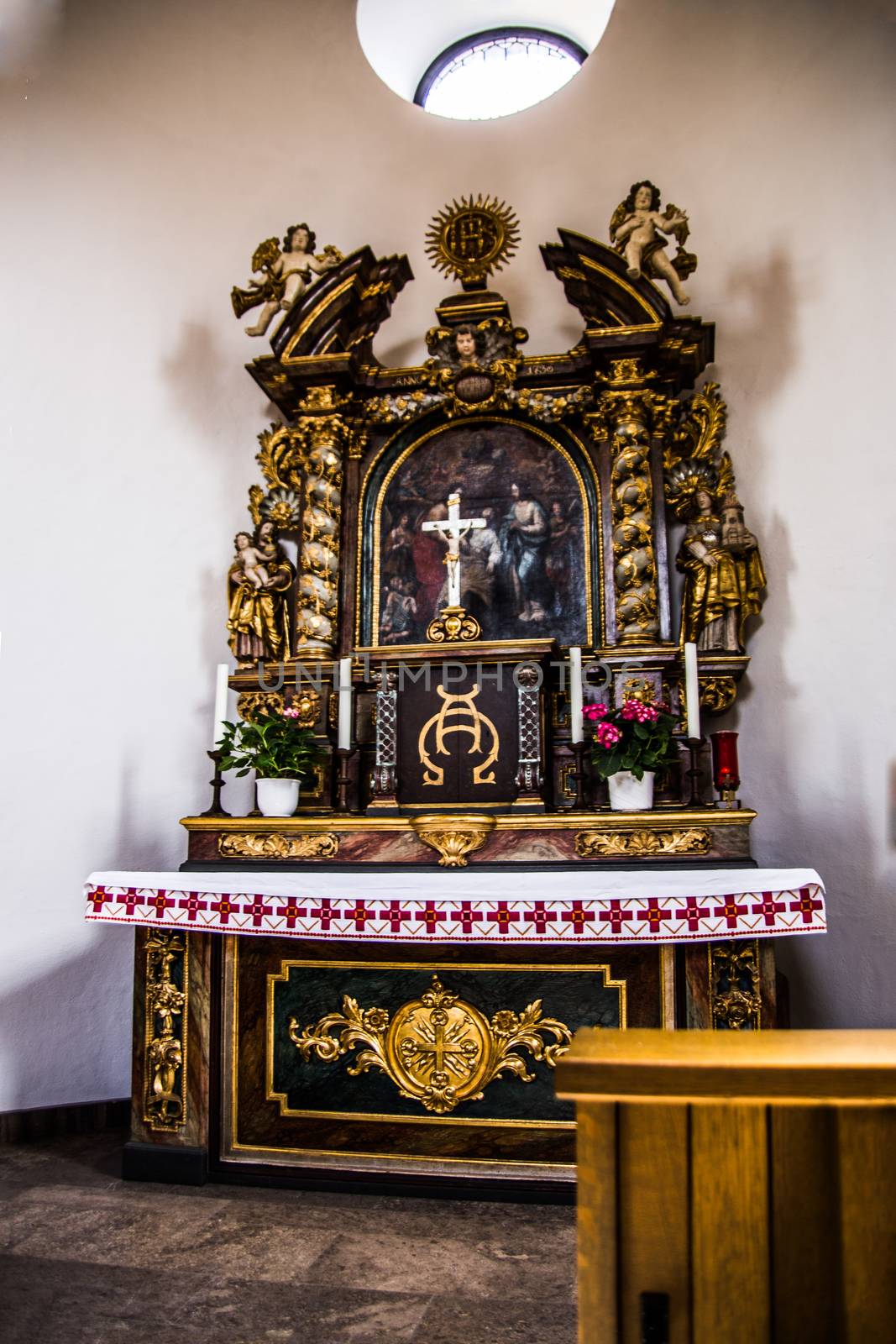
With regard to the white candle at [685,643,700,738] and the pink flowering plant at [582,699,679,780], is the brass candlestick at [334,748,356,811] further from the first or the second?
the white candle at [685,643,700,738]

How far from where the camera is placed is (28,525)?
5.43m

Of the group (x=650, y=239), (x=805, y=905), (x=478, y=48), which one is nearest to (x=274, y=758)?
(x=805, y=905)

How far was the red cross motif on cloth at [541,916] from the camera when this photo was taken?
353 centimetres

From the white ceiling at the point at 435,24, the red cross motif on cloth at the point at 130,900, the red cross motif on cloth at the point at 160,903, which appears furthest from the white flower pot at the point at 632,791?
the white ceiling at the point at 435,24

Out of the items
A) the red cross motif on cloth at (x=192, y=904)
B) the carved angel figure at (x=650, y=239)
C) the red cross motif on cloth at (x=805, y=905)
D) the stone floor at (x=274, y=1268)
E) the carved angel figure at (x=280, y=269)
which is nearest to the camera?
the stone floor at (x=274, y=1268)

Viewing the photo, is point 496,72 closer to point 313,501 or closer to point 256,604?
point 313,501

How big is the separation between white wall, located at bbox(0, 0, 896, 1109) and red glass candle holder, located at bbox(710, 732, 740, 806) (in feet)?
3.01

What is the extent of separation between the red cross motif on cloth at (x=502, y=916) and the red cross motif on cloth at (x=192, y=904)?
3.64 ft

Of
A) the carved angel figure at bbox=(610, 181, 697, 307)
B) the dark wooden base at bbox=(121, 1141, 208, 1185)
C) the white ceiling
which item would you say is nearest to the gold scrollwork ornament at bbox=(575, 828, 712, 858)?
the dark wooden base at bbox=(121, 1141, 208, 1185)

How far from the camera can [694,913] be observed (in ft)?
11.4

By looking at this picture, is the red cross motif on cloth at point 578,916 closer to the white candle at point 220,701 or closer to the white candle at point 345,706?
the white candle at point 345,706

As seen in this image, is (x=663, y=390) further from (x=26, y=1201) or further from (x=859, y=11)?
(x=26, y=1201)

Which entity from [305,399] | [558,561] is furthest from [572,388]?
[305,399]

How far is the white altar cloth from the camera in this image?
11.2 ft
